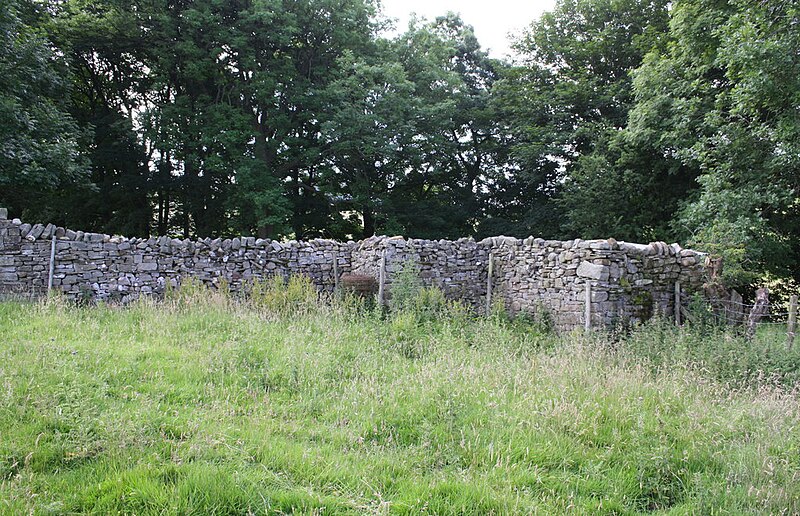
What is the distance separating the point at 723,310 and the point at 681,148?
779cm

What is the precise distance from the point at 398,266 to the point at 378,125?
9573mm

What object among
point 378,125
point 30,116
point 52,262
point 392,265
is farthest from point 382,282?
point 30,116

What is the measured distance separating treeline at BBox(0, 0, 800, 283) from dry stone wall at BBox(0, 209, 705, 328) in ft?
14.9

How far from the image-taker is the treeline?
43.6ft

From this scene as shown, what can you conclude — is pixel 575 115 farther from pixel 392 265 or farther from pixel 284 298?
pixel 284 298

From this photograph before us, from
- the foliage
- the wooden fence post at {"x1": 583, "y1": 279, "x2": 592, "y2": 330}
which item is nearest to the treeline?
the foliage

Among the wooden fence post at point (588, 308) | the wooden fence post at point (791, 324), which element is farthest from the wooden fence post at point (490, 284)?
the wooden fence post at point (791, 324)

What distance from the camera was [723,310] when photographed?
8.70 m

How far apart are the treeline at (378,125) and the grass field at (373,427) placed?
916 cm

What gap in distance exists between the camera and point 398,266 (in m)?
10.3

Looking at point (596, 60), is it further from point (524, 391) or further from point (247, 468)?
point (247, 468)

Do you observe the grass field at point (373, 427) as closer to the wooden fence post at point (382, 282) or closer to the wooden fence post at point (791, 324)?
the wooden fence post at point (791, 324)

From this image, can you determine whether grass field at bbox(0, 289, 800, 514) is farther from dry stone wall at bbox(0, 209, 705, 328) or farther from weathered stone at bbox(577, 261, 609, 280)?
dry stone wall at bbox(0, 209, 705, 328)

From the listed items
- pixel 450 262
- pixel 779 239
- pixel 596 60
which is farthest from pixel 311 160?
pixel 779 239
